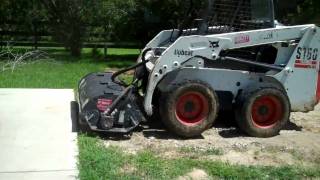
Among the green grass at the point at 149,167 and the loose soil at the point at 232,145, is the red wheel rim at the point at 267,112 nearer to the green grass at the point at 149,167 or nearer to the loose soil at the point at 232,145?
the loose soil at the point at 232,145

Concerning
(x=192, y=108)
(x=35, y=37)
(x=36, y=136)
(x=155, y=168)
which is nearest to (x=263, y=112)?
(x=192, y=108)

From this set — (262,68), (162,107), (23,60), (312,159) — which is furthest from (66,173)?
(23,60)

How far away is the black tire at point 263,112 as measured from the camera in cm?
751

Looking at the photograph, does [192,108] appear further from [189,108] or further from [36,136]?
[36,136]

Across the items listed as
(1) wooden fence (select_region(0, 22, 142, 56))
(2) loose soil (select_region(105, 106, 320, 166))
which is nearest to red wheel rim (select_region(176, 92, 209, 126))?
(2) loose soil (select_region(105, 106, 320, 166))

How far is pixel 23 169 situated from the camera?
5.79 m

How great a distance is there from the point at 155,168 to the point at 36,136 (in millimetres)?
1663

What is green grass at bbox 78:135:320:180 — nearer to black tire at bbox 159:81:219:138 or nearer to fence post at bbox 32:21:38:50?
black tire at bbox 159:81:219:138

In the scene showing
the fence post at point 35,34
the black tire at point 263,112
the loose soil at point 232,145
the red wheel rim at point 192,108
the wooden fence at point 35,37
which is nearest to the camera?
the loose soil at point 232,145

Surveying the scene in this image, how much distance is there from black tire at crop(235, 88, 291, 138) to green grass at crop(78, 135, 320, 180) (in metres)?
1.33

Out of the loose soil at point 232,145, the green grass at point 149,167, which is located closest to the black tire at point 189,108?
the loose soil at point 232,145

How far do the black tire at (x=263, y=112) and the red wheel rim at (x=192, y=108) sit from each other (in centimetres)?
48

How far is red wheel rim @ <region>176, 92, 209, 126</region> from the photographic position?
24.3 ft

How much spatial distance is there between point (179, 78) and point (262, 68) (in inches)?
50.9
